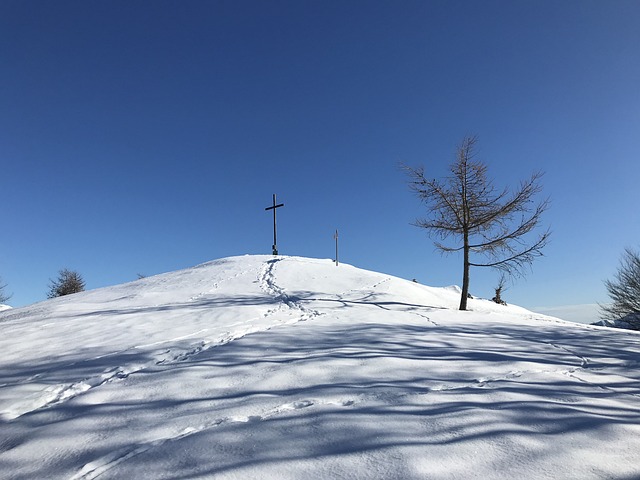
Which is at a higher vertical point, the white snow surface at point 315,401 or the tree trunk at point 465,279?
the tree trunk at point 465,279

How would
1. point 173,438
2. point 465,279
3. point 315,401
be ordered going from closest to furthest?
point 173,438, point 315,401, point 465,279

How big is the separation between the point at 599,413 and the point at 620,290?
988 inches

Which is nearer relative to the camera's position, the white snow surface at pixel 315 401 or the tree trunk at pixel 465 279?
the white snow surface at pixel 315 401

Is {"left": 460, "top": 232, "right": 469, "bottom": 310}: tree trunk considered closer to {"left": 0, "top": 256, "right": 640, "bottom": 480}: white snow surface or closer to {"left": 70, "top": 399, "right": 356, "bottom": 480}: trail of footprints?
{"left": 0, "top": 256, "right": 640, "bottom": 480}: white snow surface

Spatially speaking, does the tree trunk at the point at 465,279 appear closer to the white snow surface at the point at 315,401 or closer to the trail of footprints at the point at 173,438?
the white snow surface at the point at 315,401

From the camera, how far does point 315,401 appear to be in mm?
3262

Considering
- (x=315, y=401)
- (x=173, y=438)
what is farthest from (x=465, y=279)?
(x=173, y=438)

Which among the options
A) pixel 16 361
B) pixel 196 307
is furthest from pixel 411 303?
pixel 16 361

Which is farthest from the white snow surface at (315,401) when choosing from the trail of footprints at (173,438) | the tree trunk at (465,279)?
the tree trunk at (465,279)

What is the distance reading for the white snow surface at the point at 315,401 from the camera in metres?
2.33

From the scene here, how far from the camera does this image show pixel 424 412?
9.87ft

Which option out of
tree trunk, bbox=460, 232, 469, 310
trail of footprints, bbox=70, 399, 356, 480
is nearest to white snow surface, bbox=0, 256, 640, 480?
trail of footprints, bbox=70, 399, 356, 480

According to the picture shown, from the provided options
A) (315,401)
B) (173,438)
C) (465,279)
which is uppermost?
(465,279)

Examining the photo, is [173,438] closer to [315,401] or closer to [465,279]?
[315,401]
